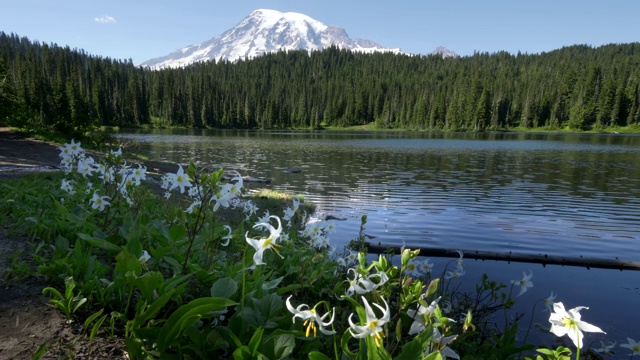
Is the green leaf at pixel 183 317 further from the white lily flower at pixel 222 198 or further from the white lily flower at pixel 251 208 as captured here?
the white lily flower at pixel 251 208

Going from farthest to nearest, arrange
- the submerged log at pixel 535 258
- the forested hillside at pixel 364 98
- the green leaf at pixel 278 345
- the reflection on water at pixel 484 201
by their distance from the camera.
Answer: the forested hillside at pixel 364 98 → the reflection on water at pixel 484 201 → the submerged log at pixel 535 258 → the green leaf at pixel 278 345

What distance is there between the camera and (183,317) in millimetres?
2256

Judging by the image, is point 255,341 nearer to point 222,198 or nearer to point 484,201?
point 222,198

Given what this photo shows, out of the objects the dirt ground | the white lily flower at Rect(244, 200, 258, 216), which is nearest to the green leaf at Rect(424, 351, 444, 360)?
the dirt ground

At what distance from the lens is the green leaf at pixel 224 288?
2.73 metres

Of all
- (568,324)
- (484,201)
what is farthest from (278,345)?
(484,201)

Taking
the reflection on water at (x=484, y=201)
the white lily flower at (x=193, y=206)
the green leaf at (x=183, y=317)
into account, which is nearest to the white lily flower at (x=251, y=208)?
the white lily flower at (x=193, y=206)

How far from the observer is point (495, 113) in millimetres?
132000

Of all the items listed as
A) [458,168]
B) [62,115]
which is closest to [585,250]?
[458,168]

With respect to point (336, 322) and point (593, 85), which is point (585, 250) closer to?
point (336, 322)

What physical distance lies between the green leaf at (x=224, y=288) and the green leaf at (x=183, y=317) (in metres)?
0.34

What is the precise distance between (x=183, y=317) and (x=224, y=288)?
1.76 feet

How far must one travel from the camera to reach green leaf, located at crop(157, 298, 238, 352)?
2.25 metres

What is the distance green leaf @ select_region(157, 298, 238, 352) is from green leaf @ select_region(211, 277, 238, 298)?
0.34 m
